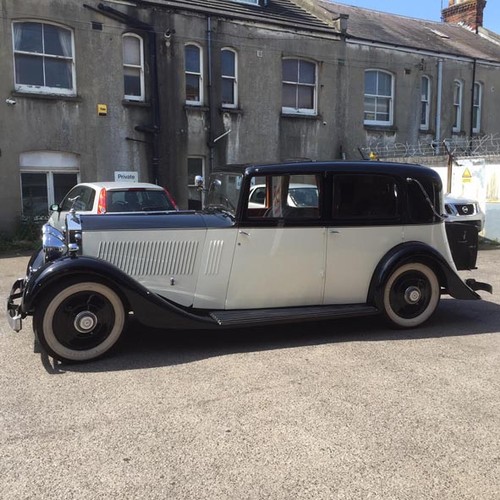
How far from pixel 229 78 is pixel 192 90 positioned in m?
1.29

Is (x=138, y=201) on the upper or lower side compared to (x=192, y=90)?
lower

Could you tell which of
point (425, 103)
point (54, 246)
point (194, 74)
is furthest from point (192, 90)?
point (54, 246)

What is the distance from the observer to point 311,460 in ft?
10.1

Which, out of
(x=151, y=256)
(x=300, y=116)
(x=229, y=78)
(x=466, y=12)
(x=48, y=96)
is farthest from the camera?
(x=466, y=12)

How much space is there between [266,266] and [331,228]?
809 millimetres

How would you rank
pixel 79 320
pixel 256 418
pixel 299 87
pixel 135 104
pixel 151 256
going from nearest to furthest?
pixel 256 418 < pixel 79 320 < pixel 151 256 < pixel 135 104 < pixel 299 87

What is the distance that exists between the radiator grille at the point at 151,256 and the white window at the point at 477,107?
1976cm

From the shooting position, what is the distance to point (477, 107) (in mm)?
21578

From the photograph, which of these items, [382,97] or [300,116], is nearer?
[300,116]

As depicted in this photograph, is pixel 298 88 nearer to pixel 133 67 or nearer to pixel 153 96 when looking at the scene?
pixel 153 96

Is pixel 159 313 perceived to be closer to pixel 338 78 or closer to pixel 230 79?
pixel 230 79

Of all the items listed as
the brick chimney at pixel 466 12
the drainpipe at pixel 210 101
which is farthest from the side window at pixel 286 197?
the brick chimney at pixel 466 12

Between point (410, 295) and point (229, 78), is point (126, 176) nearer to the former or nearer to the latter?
point (229, 78)

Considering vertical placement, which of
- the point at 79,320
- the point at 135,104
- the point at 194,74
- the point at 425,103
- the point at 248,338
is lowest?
the point at 248,338
